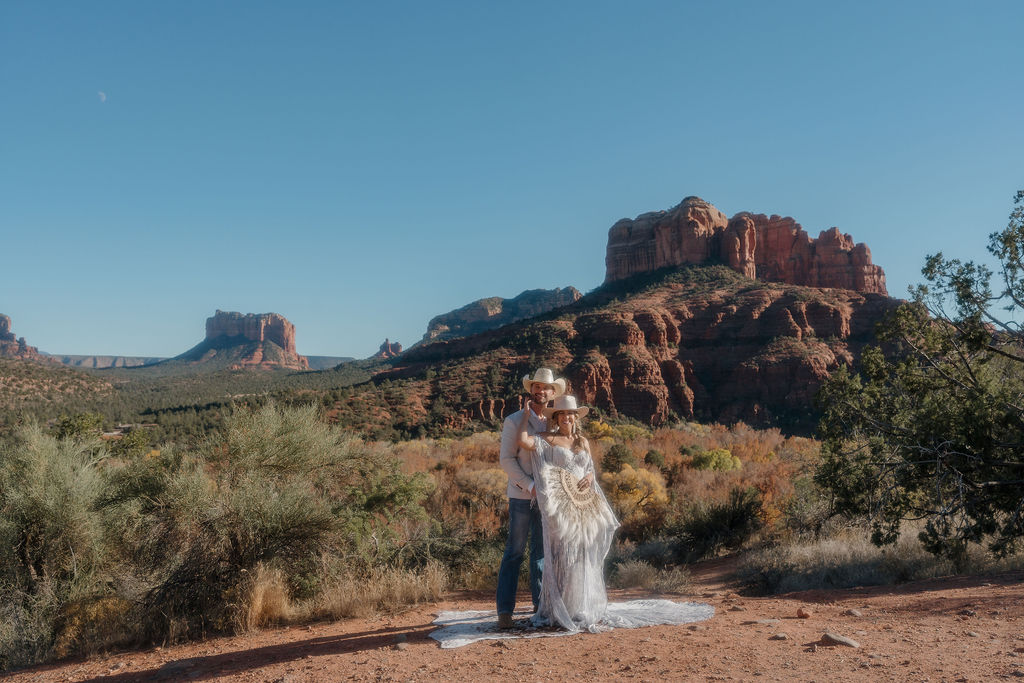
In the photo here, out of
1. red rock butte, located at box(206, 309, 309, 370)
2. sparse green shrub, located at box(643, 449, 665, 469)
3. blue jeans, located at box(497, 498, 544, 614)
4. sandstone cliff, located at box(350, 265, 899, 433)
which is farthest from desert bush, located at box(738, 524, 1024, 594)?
red rock butte, located at box(206, 309, 309, 370)

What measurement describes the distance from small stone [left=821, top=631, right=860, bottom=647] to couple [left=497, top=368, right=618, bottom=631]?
4.87 feet

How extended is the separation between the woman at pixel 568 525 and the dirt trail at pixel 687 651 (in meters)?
0.23

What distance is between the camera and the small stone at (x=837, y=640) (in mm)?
4148

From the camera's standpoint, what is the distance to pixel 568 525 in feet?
15.3

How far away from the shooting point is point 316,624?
18.8 feet

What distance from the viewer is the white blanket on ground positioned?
14.9ft

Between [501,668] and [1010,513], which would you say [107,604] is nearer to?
[501,668]

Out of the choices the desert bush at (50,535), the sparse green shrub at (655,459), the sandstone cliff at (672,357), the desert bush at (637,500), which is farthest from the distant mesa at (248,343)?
the desert bush at (50,535)

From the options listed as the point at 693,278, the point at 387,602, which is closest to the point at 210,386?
the point at 693,278

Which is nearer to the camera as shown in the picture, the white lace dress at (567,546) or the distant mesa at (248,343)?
the white lace dress at (567,546)

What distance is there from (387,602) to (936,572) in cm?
575

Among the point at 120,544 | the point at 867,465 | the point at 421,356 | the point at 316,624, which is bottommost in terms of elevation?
the point at 316,624

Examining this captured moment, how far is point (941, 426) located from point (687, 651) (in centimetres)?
510

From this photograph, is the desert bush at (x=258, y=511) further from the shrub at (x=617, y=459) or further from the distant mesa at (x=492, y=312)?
the distant mesa at (x=492, y=312)
